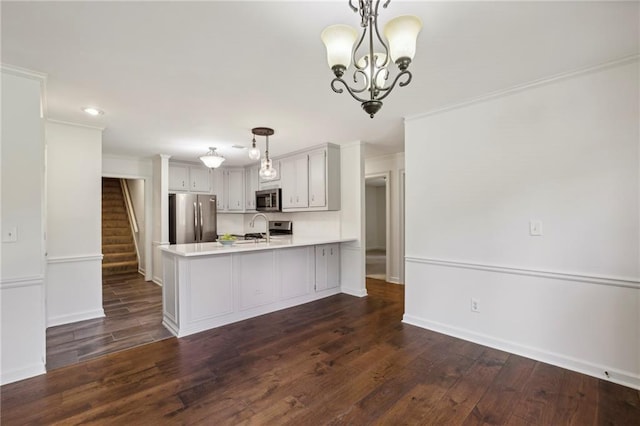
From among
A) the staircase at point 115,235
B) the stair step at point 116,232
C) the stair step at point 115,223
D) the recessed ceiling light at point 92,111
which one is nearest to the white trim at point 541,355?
the recessed ceiling light at point 92,111

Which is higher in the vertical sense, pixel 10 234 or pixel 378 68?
pixel 378 68

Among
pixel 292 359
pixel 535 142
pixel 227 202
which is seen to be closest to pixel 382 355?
pixel 292 359

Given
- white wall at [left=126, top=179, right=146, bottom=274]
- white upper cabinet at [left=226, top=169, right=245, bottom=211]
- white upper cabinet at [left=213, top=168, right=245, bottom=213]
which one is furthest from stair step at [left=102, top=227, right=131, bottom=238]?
white upper cabinet at [left=226, top=169, right=245, bottom=211]

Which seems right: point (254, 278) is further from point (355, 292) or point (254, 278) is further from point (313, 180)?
point (313, 180)

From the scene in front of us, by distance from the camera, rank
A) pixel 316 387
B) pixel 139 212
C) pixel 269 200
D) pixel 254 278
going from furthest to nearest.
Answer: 1. pixel 139 212
2. pixel 269 200
3. pixel 254 278
4. pixel 316 387

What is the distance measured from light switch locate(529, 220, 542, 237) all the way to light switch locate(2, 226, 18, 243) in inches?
167

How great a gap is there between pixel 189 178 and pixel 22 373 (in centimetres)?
429

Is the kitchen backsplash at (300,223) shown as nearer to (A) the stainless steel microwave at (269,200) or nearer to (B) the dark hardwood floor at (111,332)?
(A) the stainless steel microwave at (269,200)

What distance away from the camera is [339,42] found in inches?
55.6

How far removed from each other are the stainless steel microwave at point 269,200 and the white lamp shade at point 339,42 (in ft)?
13.9

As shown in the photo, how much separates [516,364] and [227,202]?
5.84 meters

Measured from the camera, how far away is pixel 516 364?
2.47 meters

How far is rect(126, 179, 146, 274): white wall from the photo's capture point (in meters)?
6.45

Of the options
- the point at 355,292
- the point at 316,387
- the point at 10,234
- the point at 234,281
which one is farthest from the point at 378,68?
the point at 355,292
